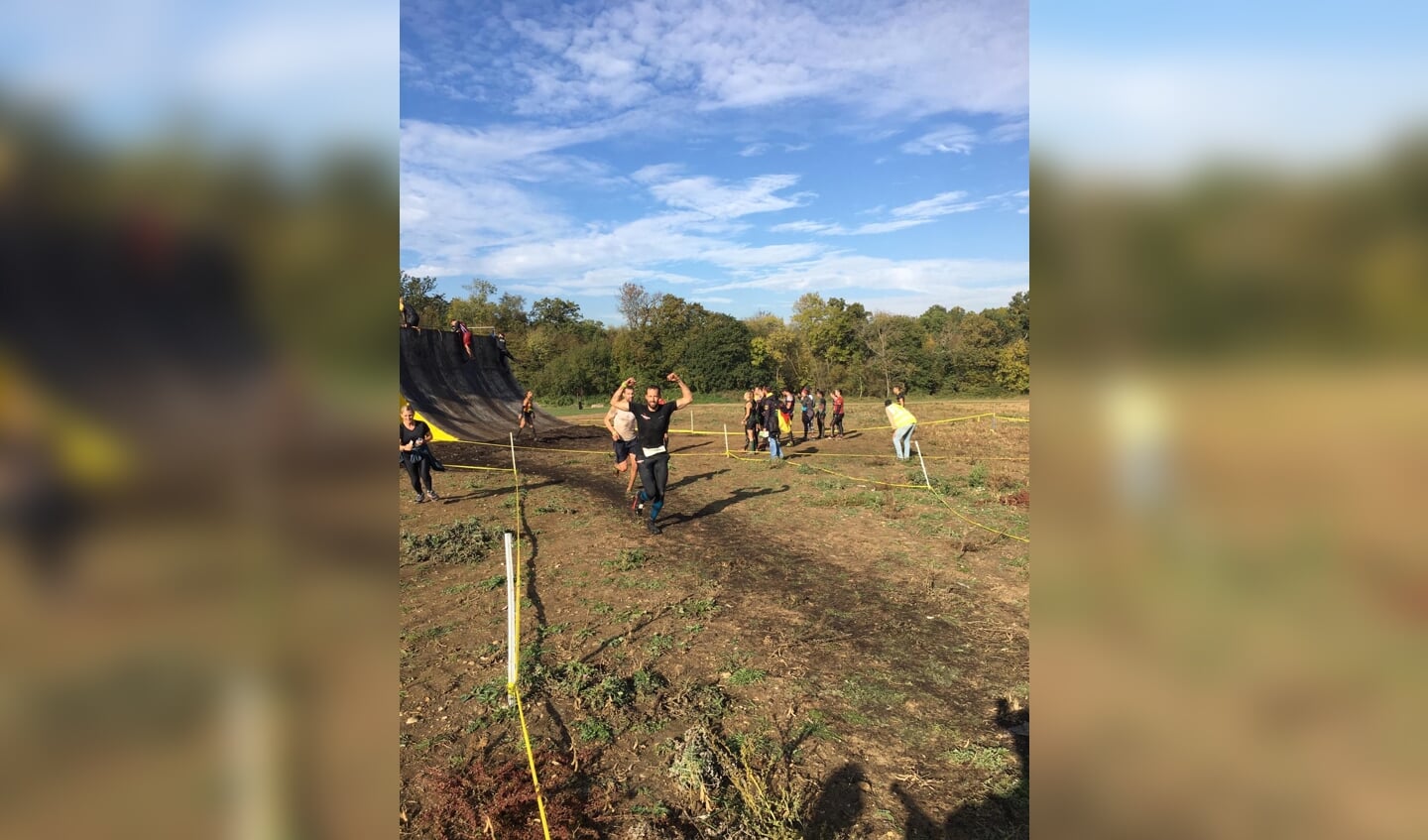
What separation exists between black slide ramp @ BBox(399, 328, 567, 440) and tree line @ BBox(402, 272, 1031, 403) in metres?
25.5

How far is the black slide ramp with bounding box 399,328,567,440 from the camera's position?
2156 centimetres

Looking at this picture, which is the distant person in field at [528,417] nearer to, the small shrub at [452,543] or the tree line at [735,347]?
the small shrub at [452,543]

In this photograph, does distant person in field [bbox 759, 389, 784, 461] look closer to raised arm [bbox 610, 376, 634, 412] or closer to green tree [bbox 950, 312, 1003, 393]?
raised arm [bbox 610, 376, 634, 412]

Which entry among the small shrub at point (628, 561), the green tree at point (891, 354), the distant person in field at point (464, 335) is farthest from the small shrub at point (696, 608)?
the green tree at point (891, 354)

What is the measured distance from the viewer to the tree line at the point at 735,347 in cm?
5497

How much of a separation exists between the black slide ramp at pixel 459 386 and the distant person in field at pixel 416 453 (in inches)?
215

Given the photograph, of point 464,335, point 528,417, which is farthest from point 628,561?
point 464,335

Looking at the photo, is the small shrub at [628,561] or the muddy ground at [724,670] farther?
the small shrub at [628,561]

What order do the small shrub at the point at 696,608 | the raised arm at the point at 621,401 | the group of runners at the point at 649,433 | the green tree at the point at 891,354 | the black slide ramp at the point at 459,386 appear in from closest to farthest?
the small shrub at the point at 696,608 < the group of runners at the point at 649,433 < the raised arm at the point at 621,401 < the black slide ramp at the point at 459,386 < the green tree at the point at 891,354
